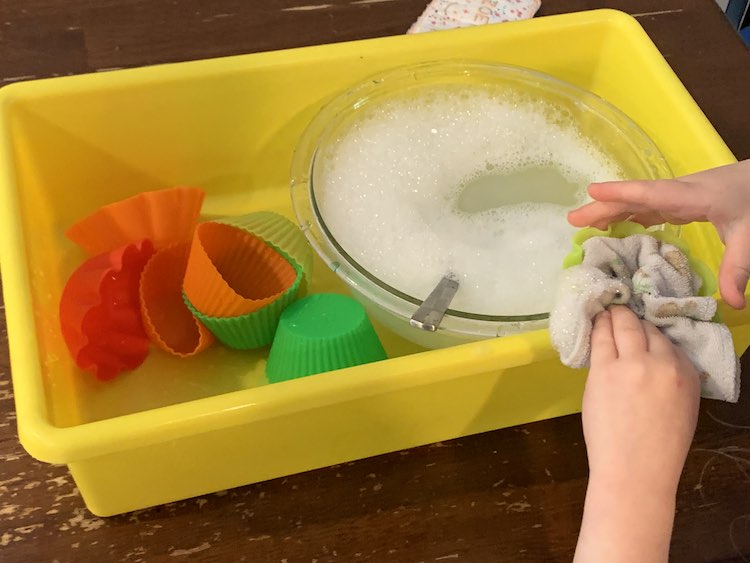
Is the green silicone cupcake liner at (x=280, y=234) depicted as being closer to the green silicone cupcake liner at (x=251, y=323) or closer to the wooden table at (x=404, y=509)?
the green silicone cupcake liner at (x=251, y=323)

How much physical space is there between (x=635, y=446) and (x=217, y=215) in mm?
467

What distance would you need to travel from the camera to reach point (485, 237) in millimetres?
637

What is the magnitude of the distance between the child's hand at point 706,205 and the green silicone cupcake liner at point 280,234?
Result: 24cm

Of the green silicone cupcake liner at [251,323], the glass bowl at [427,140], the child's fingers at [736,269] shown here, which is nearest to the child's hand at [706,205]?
the child's fingers at [736,269]

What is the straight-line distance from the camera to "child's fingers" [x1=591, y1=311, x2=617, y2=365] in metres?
0.43

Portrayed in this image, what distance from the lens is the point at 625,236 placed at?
50 cm

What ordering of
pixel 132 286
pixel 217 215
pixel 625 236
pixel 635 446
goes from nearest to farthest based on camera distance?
pixel 635 446 → pixel 625 236 → pixel 132 286 → pixel 217 215

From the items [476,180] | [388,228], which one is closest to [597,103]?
[476,180]

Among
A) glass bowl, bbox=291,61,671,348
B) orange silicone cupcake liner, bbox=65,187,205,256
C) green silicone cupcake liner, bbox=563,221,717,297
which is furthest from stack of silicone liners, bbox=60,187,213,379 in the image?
green silicone cupcake liner, bbox=563,221,717,297

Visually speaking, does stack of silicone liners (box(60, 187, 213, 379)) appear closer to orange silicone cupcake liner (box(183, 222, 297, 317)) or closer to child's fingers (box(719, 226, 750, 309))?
orange silicone cupcake liner (box(183, 222, 297, 317))

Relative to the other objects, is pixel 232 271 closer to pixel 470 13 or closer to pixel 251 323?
pixel 251 323

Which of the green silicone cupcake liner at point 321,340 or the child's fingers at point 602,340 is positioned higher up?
the child's fingers at point 602,340

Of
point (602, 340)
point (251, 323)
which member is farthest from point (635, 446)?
point (251, 323)

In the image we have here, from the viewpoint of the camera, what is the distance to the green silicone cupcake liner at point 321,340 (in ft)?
1.81
